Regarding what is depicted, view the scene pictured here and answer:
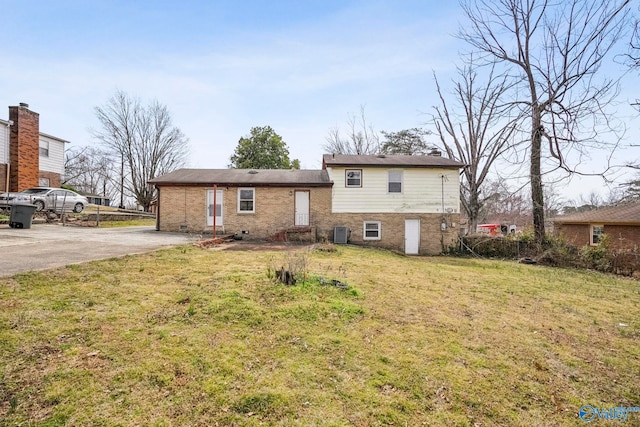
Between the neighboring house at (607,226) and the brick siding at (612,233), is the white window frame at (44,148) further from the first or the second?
the neighboring house at (607,226)

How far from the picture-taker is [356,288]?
6.63 m

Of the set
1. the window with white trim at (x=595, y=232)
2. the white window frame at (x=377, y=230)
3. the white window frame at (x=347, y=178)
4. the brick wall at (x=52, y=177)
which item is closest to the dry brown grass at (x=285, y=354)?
the white window frame at (x=377, y=230)

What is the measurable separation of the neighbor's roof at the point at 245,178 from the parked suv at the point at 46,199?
5988 millimetres

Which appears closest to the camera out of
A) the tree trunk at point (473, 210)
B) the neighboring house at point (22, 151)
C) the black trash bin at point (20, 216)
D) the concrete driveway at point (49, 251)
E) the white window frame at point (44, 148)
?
the concrete driveway at point (49, 251)

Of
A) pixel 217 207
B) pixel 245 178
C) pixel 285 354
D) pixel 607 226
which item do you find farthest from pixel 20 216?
pixel 607 226

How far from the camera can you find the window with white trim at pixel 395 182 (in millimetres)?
17483

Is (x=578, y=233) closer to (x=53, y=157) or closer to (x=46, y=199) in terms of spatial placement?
(x=46, y=199)

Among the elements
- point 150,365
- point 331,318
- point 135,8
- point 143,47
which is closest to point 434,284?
point 331,318

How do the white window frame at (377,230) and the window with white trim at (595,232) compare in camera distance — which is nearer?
the white window frame at (377,230)

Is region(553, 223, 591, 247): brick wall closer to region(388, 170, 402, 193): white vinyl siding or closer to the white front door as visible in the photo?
region(388, 170, 402, 193): white vinyl siding

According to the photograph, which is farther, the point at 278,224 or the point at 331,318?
the point at 278,224

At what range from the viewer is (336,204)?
17109 mm

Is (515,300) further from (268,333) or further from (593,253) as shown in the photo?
(593,253)

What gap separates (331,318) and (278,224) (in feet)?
39.6
